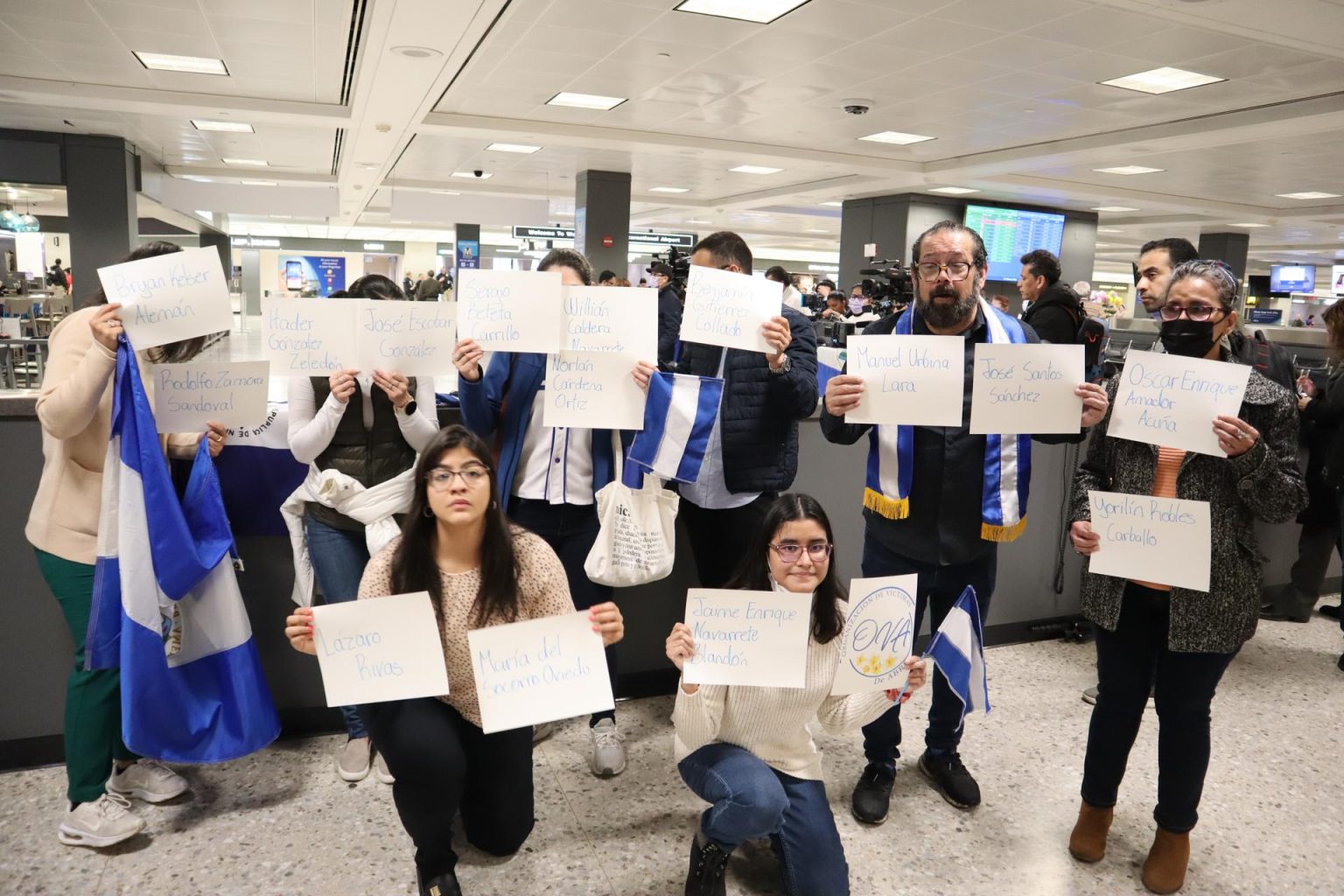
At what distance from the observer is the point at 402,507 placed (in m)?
2.41

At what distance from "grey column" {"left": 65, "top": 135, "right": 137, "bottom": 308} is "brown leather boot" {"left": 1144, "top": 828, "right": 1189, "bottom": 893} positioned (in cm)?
1176

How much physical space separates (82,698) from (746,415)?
1829mm

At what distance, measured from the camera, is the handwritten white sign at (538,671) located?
1846 millimetres

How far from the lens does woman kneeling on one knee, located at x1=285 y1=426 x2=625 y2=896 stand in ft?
6.49

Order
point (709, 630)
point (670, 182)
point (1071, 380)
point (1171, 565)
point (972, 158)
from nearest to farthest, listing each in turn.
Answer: point (709, 630), point (1171, 565), point (1071, 380), point (972, 158), point (670, 182)

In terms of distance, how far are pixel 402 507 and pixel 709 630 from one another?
3.20 ft

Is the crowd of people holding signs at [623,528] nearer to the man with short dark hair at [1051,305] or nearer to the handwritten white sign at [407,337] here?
the handwritten white sign at [407,337]

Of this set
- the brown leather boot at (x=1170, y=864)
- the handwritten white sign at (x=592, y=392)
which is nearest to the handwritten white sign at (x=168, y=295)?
the handwritten white sign at (x=592, y=392)

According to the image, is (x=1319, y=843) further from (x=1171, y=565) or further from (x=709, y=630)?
(x=709, y=630)

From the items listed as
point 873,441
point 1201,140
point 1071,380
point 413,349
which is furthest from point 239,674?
point 1201,140

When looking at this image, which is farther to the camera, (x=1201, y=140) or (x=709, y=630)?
(x=1201, y=140)

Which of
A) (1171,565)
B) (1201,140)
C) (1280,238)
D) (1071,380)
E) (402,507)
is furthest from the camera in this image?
(1280,238)

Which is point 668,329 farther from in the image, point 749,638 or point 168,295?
point 168,295

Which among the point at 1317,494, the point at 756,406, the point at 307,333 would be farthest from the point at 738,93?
the point at 307,333
